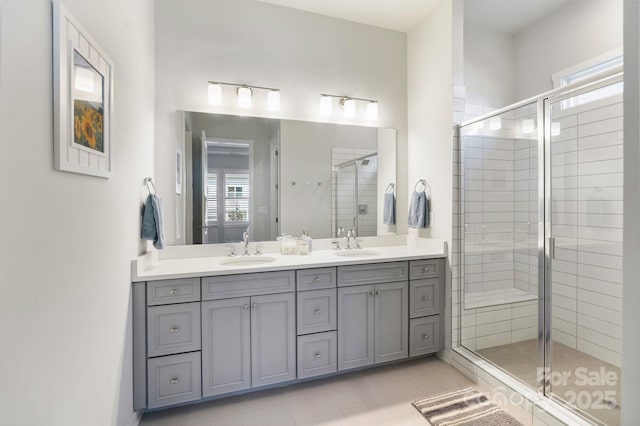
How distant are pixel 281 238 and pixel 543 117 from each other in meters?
2.07

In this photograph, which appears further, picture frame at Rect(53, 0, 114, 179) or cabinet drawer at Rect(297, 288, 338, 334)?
cabinet drawer at Rect(297, 288, 338, 334)

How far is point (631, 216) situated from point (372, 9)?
2.52 metres

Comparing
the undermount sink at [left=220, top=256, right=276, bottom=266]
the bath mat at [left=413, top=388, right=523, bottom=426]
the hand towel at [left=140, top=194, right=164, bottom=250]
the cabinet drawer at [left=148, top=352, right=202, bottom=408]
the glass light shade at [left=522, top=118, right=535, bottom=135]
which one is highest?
the glass light shade at [left=522, top=118, right=535, bottom=135]

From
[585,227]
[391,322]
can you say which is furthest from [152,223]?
[585,227]

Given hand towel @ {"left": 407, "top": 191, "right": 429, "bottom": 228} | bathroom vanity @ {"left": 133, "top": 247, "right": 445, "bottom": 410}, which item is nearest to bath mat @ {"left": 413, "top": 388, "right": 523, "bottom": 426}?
bathroom vanity @ {"left": 133, "top": 247, "right": 445, "bottom": 410}

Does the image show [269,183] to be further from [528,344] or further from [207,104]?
[528,344]

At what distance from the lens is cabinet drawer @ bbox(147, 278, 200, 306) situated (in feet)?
5.91

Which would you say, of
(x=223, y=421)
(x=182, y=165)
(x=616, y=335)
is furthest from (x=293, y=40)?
(x=616, y=335)

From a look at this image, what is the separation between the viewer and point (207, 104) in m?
2.44

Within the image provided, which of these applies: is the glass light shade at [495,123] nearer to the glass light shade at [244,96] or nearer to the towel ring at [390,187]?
the towel ring at [390,187]

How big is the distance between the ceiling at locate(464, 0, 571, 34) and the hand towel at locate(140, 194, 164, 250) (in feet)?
10.4

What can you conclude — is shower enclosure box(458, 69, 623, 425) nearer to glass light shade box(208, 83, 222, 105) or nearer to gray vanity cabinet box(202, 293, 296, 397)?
gray vanity cabinet box(202, 293, 296, 397)

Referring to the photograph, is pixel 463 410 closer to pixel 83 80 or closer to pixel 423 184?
pixel 423 184

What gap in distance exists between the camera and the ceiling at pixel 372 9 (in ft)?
8.42
